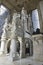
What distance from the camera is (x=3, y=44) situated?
14312 millimetres

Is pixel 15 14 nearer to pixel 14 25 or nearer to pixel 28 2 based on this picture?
pixel 14 25

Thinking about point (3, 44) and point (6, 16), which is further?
point (6, 16)

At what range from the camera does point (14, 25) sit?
13008mm

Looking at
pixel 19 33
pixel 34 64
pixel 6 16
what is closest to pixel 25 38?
pixel 19 33

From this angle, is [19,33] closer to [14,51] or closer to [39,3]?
[14,51]

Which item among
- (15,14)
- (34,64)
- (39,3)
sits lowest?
(34,64)

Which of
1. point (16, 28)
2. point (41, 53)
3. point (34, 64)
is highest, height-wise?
point (16, 28)

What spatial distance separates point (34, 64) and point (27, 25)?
Result: 254 inches

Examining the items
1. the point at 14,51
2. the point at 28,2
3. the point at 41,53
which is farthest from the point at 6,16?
the point at 28,2

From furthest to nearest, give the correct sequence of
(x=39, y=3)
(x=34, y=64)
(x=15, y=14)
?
(x=15, y=14)
(x=34, y=64)
(x=39, y=3)

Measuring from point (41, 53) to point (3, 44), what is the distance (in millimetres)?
6632

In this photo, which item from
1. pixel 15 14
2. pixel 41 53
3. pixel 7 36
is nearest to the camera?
pixel 41 53

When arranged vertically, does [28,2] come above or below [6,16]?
below

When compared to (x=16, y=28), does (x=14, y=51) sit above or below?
below
